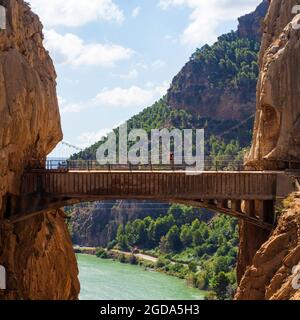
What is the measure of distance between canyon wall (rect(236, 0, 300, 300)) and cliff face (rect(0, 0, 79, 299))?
8.47 m

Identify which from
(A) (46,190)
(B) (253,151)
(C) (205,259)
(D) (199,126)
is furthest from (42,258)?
(D) (199,126)

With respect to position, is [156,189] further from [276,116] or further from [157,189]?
[276,116]

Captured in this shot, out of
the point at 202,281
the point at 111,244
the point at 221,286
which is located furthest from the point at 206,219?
the point at 221,286

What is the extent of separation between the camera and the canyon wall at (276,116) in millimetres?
26375

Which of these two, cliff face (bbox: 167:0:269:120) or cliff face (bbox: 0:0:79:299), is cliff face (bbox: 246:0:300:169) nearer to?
cliff face (bbox: 0:0:79:299)

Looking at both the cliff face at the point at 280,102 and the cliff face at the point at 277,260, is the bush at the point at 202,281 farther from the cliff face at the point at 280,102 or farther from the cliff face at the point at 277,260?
the cliff face at the point at 277,260

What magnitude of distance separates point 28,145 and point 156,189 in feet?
18.6

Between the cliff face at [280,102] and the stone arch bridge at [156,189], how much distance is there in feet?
6.65

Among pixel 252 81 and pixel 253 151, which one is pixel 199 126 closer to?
pixel 252 81

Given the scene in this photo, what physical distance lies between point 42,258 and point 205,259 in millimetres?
68184

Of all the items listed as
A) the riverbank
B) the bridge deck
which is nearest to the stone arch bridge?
the bridge deck

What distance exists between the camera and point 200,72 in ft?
477

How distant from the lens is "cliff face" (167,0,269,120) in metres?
142

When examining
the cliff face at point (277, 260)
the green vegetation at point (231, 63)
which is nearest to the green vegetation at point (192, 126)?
the green vegetation at point (231, 63)
